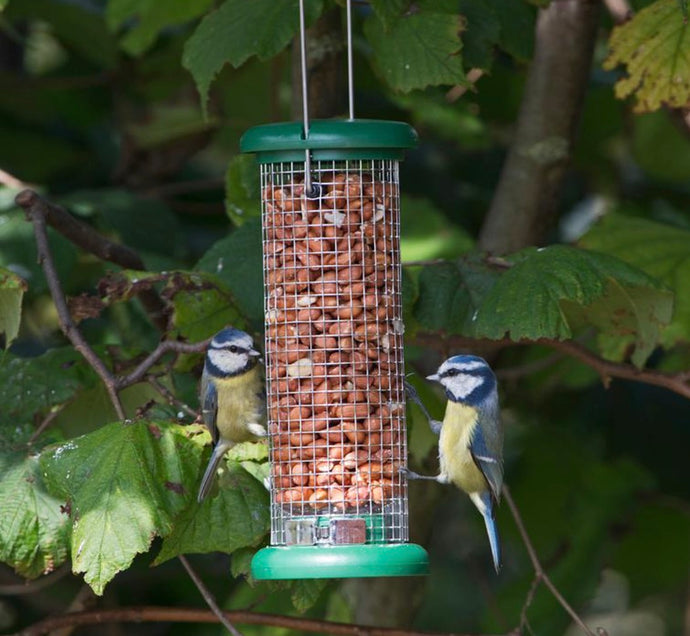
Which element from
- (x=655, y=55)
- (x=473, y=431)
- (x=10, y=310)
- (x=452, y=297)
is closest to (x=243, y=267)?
(x=452, y=297)

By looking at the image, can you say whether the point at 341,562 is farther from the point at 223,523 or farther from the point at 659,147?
A: the point at 659,147

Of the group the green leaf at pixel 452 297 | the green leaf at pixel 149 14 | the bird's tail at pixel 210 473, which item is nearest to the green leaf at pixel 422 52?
the green leaf at pixel 452 297

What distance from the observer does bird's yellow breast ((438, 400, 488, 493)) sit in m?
4.02

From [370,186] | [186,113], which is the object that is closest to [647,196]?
[186,113]

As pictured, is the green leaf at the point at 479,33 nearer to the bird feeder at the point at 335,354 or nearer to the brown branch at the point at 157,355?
the bird feeder at the point at 335,354

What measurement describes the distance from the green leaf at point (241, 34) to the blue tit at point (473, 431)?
1.11 metres

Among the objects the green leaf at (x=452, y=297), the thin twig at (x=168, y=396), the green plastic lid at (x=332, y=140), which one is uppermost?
the green plastic lid at (x=332, y=140)

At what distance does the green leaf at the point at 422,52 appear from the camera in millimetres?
4051

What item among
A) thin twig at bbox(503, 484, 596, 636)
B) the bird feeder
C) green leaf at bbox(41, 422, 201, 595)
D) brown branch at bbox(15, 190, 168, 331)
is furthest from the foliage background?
thin twig at bbox(503, 484, 596, 636)

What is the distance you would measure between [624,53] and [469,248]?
4.03 feet

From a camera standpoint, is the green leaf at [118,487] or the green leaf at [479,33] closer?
the green leaf at [118,487]

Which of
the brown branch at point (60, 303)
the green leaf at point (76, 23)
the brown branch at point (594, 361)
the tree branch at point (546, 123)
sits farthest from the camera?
the green leaf at point (76, 23)

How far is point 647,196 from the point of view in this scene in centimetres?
676

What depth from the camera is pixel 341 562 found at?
3412mm
